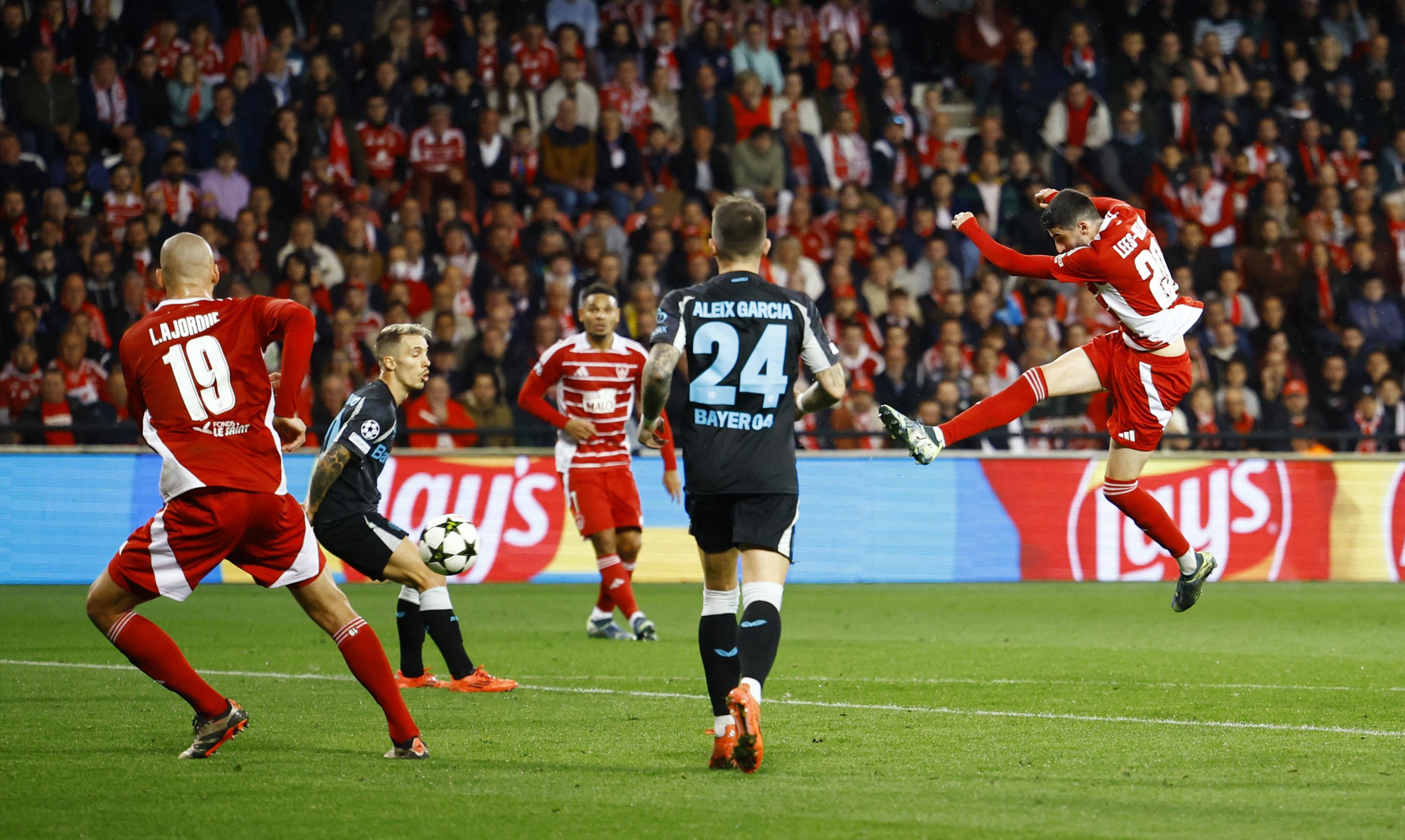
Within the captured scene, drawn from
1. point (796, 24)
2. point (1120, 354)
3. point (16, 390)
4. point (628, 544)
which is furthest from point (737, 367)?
point (796, 24)

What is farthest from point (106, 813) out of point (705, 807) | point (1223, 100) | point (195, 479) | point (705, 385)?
point (1223, 100)

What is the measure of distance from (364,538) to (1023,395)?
3.57 metres

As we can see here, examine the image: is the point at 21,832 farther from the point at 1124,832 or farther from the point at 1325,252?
the point at 1325,252

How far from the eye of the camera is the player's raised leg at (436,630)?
8031 mm

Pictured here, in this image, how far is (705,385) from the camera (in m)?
6.02

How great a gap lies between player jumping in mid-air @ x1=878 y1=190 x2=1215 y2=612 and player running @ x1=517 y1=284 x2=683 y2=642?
259cm

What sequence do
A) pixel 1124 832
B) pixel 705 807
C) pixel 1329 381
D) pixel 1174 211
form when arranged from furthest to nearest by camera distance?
pixel 1174 211
pixel 1329 381
pixel 705 807
pixel 1124 832

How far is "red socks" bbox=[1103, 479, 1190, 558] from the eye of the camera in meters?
9.38

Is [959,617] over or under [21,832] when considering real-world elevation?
under

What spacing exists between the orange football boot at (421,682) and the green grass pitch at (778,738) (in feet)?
0.64

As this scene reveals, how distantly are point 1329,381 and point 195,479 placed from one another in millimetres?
13755

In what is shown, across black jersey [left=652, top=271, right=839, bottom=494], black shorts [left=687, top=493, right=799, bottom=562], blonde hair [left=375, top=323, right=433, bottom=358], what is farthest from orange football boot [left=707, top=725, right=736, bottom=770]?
blonde hair [left=375, top=323, right=433, bottom=358]

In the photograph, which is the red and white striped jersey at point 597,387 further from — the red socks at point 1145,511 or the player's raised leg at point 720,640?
the player's raised leg at point 720,640

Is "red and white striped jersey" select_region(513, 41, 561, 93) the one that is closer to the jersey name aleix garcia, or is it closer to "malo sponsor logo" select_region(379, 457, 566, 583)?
"malo sponsor logo" select_region(379, 457, 566, 583)
